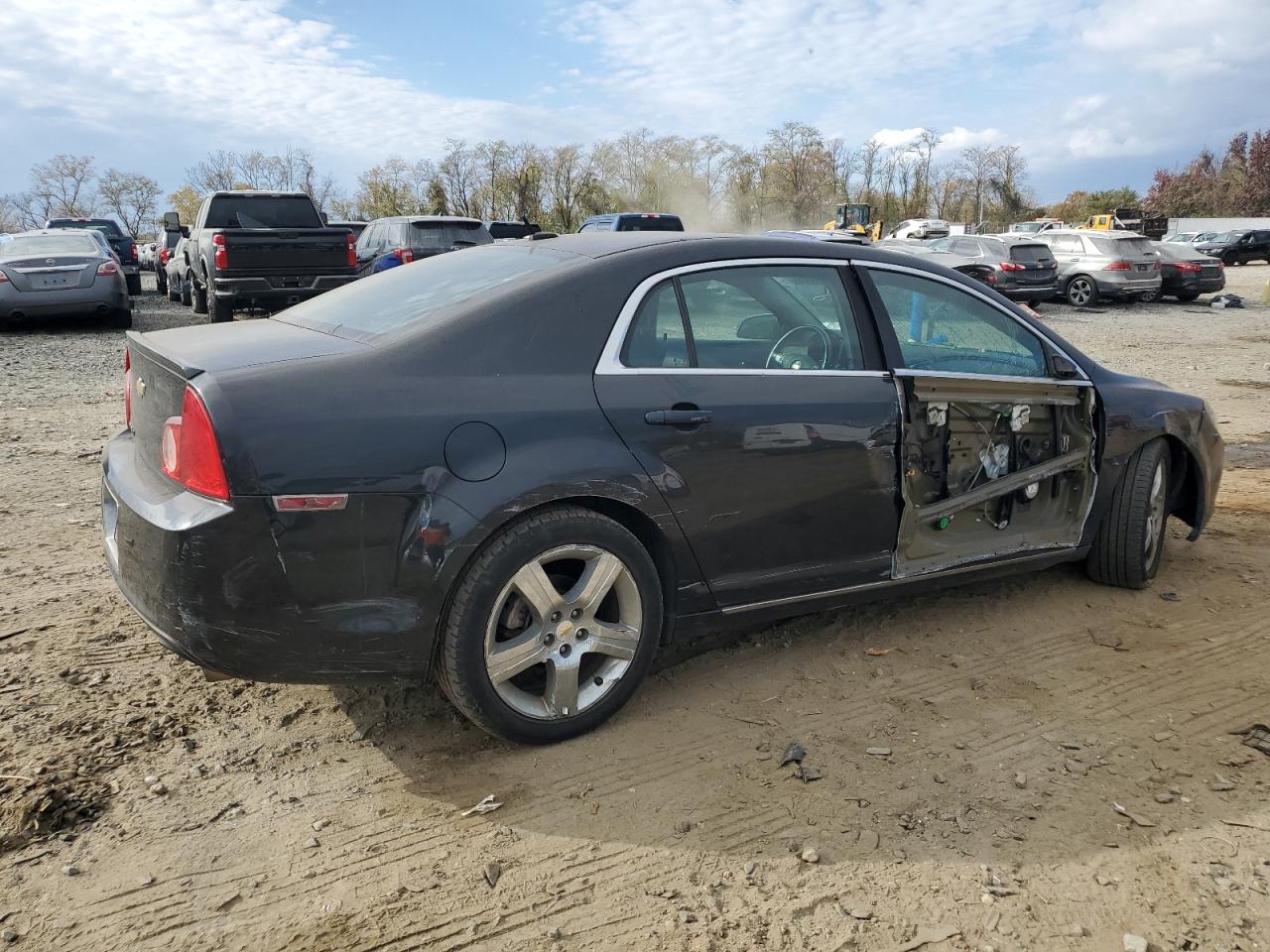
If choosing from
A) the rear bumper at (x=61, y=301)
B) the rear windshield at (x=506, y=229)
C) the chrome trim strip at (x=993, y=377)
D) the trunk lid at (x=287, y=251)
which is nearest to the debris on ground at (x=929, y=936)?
the chrome trim strip at (x=993, y=377)

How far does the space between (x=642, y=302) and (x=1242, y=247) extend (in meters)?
47.1

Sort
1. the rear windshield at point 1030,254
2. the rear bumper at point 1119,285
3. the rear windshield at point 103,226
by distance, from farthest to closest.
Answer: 1. the rear windshield at point 103,226
2. the rear bumper at point 1119,285
3. the rear windshield at point 1030,254

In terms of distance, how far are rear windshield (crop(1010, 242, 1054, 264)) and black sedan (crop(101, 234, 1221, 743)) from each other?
1739 centimetres

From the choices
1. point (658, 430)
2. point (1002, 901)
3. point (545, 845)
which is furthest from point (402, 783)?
point (1002, 901)

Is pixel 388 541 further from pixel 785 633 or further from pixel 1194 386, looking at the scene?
pixel 1194 386

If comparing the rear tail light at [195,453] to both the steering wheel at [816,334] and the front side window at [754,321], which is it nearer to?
the front side window at [754,321]

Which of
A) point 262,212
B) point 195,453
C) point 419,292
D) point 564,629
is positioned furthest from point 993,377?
point 262,212

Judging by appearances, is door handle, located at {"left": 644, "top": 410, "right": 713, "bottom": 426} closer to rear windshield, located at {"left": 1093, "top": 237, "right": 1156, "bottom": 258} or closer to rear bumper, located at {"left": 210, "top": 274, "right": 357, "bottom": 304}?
rear bumper, located at {"left": 210, "top": 274, "right": 357, "bottom": 304}

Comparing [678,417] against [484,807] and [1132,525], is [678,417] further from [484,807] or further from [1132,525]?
[1132,525]

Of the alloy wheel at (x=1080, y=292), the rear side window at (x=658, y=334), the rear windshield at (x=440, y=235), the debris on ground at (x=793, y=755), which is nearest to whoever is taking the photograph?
the debris on ground at (x=793, y=755)

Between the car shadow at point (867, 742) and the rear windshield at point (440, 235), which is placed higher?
the rear windshield at point (440, 235)

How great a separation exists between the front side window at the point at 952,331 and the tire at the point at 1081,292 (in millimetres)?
20432

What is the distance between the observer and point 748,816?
112 inches

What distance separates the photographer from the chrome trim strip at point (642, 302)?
3.17 meters
